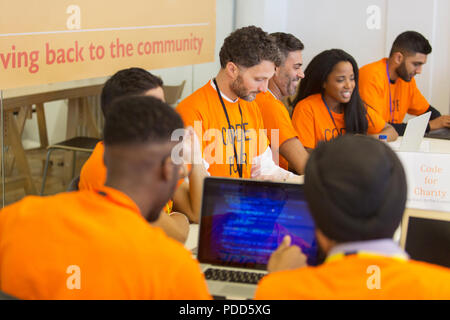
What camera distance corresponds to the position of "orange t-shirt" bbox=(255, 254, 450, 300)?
1040 millimetres

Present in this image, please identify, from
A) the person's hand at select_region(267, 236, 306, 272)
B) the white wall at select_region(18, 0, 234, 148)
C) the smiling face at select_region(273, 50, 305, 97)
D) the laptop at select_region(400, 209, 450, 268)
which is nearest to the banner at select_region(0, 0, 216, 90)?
the white wall at select_region(18, 0, 234, 148)

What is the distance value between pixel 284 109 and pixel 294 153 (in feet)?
0.86

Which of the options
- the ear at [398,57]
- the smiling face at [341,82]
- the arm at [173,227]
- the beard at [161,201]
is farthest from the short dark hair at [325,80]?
the beard at [161,201]

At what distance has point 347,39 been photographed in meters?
5.73

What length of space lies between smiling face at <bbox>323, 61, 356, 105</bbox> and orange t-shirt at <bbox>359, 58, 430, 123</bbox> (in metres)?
0.75

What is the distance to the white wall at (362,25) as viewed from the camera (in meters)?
5.39

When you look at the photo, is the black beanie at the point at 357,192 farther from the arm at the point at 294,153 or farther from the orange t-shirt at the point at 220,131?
the arm at the point at 294,153

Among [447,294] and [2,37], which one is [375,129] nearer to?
[2,37]

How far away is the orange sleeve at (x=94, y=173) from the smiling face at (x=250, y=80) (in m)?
1.00

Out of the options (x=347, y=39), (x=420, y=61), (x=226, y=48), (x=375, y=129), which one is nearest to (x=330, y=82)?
(x=375, y=129)

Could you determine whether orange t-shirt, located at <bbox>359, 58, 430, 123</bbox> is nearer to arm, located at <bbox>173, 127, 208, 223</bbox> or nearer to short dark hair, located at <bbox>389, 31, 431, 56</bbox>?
short dark hair, located at <bbox>389, 31, 431, 56</bbox>

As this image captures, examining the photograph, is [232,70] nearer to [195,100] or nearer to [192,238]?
[195,100]

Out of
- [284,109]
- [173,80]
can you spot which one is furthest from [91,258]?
[173,80]

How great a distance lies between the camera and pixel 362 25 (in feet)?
18.6
